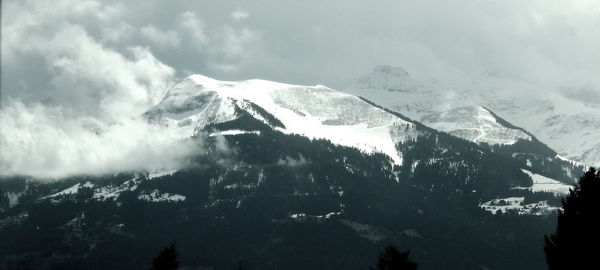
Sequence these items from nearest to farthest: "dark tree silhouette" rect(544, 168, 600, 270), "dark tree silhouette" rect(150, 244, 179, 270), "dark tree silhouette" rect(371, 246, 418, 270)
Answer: "dark tree silhouette" rect(544, 168, 600, 270) → "dark tree silhouette" rect(371, 246, 418, 270) → "dark tree silhouette" rect(150, 244, 179, 270)

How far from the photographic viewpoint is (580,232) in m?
59.0

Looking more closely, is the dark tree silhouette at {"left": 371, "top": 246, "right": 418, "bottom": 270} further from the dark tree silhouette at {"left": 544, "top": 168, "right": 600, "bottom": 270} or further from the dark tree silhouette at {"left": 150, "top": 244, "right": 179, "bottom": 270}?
the dark tree silhouette at {"left": 150, "top": 244, "right": 179, "bottom": 270}

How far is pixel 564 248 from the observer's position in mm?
60531

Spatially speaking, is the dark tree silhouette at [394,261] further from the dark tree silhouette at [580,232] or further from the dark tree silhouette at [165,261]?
the dark tree silhouette at [165,261]

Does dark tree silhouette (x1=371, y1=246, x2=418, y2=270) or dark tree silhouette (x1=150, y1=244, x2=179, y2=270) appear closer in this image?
dark tree silhouette (x1=371, y1=246, x2=418, y2=270)

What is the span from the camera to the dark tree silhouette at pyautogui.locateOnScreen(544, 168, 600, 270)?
57.9 m

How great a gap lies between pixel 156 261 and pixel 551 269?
39.8 metres

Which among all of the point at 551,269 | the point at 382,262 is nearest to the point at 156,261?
the point at 382,262

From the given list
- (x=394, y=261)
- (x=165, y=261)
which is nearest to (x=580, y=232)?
(x=394, y=261)

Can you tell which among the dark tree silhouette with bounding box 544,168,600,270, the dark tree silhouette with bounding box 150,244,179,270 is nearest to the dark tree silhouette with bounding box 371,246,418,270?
the dark tree silhouette with bounding box 544,168,600,270

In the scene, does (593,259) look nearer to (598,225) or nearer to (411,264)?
(598,225)

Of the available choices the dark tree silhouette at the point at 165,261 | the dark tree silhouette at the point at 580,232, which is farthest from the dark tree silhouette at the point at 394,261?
the dark tree silhouette at the point at 165,261

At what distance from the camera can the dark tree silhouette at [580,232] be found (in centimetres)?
5788

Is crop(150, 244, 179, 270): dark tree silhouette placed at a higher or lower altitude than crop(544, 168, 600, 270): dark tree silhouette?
lower
